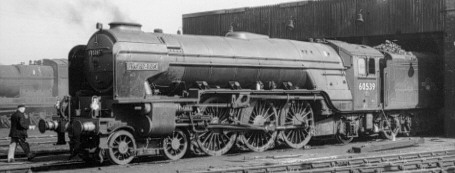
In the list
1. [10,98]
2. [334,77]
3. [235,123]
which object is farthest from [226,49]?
[10,98]

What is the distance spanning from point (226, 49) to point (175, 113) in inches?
109

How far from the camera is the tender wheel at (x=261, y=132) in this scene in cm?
1656

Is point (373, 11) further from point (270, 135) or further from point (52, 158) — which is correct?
point (52, 158)

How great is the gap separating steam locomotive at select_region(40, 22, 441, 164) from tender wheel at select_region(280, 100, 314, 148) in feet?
0.12

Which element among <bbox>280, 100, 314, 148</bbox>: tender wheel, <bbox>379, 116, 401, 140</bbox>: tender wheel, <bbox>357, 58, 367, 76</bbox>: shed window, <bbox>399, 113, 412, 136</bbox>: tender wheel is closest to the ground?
<bbox>280, 100, 314, 148</bbox>: tender wheel

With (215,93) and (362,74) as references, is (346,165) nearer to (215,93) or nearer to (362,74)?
(215,93)

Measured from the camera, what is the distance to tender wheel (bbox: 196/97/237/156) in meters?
15.4

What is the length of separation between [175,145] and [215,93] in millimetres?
1938

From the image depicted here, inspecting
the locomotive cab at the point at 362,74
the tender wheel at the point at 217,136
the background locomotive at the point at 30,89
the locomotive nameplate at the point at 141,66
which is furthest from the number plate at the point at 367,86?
the background locomotive at the point at 30,89

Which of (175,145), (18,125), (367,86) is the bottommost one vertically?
(175,145)

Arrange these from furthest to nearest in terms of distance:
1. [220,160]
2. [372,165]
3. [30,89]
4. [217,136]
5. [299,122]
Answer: [30,89]
[299,122]
[217,136]
[220,160]
[372,165]

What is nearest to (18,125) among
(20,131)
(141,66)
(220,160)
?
(20,131)

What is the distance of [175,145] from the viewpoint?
1465cm

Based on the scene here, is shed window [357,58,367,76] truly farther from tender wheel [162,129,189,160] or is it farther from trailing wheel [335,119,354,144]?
tender wheel [162,129,189,160]
